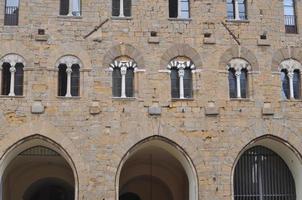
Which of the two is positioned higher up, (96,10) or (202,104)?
(96,10)

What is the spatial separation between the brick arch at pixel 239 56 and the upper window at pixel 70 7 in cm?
564

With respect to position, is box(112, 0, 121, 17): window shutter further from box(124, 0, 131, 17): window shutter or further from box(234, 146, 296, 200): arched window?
box(234, 146, 296, 200): arched window

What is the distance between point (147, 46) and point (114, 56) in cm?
128

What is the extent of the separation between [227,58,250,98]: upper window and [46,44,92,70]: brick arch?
5.20 metres

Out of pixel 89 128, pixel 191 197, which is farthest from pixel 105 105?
pixel 191 197

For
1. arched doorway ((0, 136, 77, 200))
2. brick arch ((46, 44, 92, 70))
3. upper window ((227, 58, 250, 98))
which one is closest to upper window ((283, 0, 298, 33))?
upper window ((227, 58, 250, 98))

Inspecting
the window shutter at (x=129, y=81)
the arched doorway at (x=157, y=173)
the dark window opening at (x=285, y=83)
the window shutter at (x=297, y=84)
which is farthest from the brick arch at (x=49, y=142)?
the window shutter at (x=297, y=84)

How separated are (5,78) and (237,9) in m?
9.03

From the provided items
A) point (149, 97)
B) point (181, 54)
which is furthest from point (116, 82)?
point (181, 54)

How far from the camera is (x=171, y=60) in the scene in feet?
70.9

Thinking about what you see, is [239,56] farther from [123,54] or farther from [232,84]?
[123,54]

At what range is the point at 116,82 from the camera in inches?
843

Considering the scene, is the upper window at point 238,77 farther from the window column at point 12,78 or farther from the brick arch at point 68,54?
the window column at point 12,78

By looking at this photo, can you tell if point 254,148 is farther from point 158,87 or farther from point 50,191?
point 50,191
